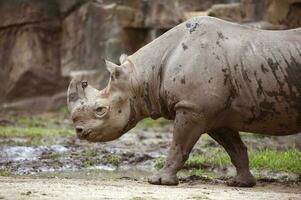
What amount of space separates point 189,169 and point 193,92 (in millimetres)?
2187

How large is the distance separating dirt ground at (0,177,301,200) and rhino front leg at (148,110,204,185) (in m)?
0.14

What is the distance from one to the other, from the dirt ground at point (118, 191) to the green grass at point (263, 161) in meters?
1.44

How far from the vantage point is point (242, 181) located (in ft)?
23.8

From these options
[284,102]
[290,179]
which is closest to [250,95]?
[284,102]

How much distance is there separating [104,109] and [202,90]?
1065 millimetres

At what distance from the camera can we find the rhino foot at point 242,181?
7.24m

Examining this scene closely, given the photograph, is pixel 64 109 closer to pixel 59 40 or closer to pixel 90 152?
pixel 59 40

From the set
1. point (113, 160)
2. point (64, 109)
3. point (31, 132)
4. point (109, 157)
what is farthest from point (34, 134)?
point (64, 109)

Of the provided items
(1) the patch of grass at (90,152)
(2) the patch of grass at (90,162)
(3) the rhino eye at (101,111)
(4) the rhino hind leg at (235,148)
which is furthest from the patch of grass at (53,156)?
(4) the rhino hind leg at (235,148)

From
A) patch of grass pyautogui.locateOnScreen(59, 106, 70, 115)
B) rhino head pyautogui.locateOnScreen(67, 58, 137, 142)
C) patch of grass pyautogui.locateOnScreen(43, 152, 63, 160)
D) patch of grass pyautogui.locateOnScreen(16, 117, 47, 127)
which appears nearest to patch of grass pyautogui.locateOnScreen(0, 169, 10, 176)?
rhino head pyautogui.locateOnScreen(67, 58, 137, 142)

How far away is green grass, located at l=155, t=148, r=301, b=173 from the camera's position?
8430 millimetres

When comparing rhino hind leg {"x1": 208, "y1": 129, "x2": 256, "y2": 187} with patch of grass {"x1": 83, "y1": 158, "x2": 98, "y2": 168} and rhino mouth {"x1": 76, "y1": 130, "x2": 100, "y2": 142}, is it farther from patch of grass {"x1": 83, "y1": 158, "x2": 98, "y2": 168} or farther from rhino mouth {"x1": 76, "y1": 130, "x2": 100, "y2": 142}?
patch of grass {"x1": 83, "y1": 158, "x2": 98, "y2": 168}

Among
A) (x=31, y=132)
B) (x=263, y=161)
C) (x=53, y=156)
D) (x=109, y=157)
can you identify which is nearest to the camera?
(x=263, y=161)

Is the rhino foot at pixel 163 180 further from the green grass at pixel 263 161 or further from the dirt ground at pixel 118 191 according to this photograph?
the green grass at pixel 263 161
